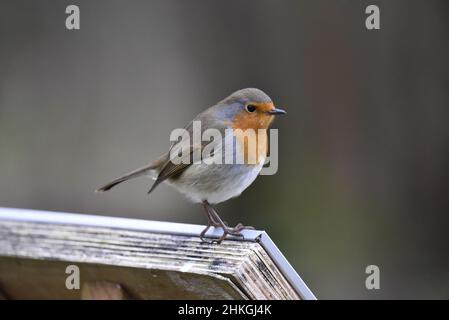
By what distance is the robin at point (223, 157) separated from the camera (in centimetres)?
388

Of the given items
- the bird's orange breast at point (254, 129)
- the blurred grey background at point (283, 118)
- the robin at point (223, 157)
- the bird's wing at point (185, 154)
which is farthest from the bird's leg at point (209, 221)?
the blurred grey background at point (283, 118)

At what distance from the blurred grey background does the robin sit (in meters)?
2.48

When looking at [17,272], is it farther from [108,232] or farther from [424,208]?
[424,208]

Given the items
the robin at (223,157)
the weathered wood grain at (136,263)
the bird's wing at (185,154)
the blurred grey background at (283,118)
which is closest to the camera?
the weathered wood grain at (136,263)

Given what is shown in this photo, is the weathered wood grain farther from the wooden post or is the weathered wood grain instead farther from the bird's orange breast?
the bird's orange breast

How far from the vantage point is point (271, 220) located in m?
6.75

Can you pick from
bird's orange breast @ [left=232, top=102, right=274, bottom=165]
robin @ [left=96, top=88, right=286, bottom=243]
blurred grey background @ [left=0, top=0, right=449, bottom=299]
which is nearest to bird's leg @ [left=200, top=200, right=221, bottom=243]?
robin @ [left=96, top=88, right=286, bottom=243]

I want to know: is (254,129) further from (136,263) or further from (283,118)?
(283,118)

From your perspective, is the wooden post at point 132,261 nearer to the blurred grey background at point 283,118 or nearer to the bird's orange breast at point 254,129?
the bird's orange breast at point 254,129

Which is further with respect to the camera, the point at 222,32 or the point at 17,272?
the point at 222,32

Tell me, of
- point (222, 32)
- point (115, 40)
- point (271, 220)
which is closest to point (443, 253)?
point (271, 220)

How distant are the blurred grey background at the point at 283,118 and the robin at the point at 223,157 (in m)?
2.48
